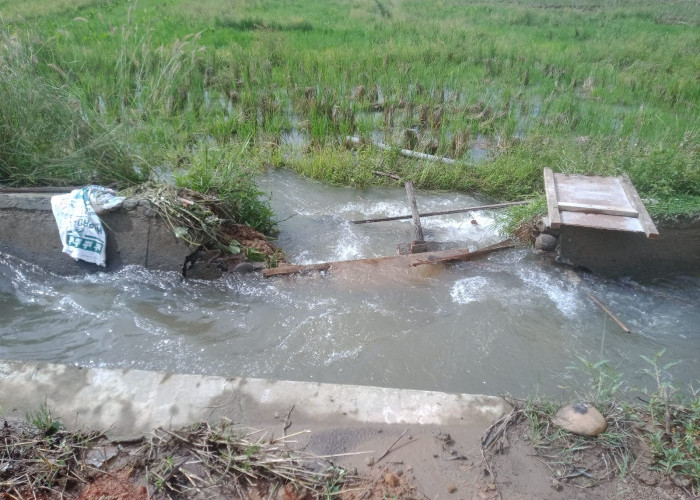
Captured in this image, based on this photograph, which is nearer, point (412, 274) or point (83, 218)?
point (83, 218)

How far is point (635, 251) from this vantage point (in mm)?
4406

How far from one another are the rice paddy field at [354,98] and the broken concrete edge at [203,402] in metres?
2.26

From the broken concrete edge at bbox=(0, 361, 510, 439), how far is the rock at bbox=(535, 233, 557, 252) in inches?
90.5

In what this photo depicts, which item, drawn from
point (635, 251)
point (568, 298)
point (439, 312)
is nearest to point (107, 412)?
point (439, 312)

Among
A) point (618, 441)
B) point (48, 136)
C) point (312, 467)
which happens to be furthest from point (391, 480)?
point (48, 136)

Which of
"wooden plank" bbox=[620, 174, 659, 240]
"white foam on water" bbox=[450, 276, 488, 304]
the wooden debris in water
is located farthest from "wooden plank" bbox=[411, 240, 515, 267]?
"wooden plank" bbox=[620, 174, 659, 240]

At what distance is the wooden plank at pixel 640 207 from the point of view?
3688 mm

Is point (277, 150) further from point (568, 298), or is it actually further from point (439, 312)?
point (568, 298)

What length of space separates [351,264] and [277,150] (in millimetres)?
2602

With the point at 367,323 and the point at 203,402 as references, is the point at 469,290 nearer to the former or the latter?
the point at 367,323

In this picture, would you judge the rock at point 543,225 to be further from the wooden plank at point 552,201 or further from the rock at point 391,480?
the rock at point 391,480

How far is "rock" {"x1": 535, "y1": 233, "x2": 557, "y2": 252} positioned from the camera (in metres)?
4.43

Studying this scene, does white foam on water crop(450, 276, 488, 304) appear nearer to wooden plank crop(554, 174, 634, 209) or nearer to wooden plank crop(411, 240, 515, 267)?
wooden plank crop(411, 240, 515, 267)

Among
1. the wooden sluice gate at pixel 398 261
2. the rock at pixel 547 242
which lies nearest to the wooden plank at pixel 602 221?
the rock at pixel 547 242
